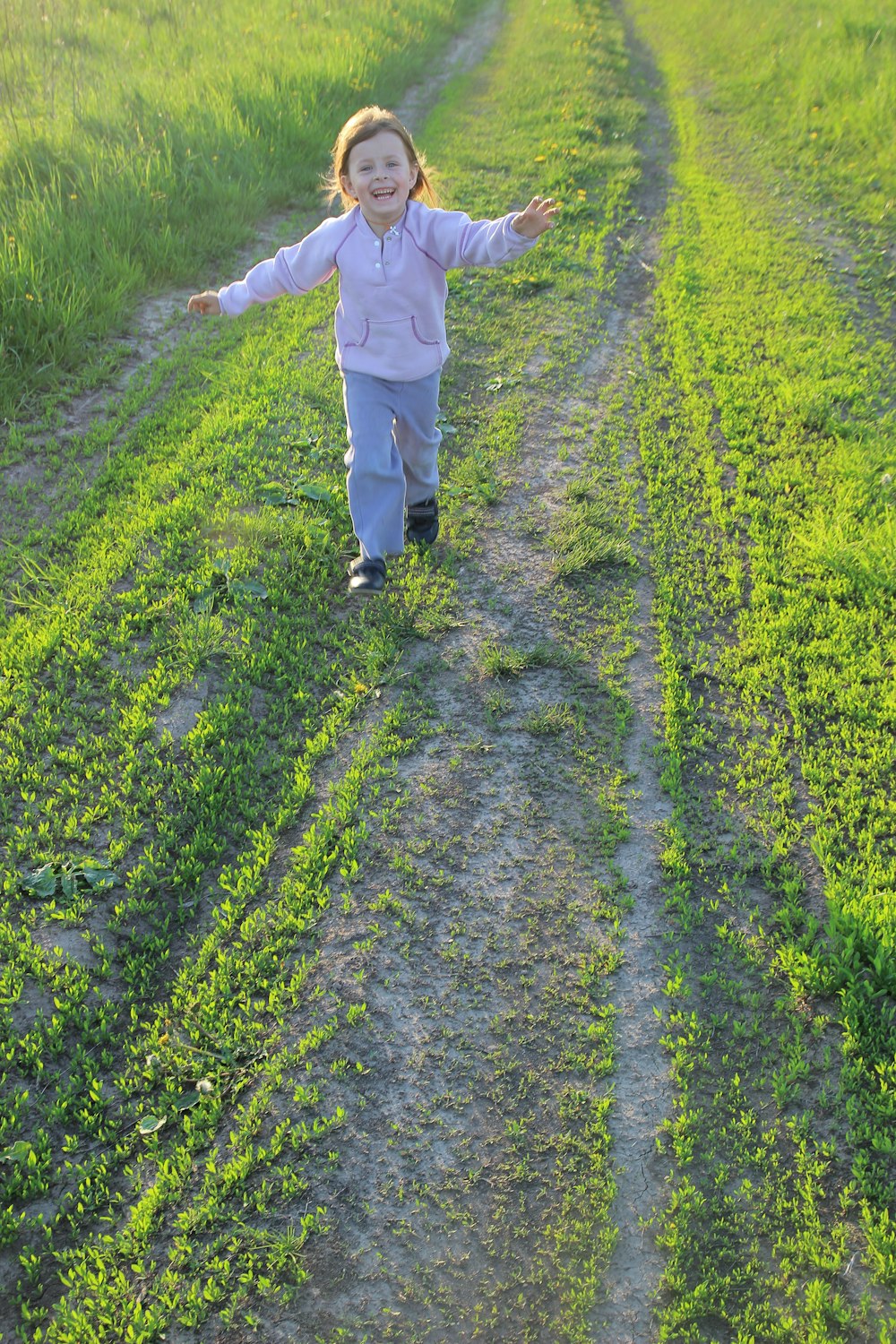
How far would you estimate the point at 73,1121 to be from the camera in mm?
2512

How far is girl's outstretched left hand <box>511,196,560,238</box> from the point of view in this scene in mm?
3582

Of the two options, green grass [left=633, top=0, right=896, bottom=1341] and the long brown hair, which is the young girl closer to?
the long brown hair

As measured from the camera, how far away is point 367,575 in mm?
4156

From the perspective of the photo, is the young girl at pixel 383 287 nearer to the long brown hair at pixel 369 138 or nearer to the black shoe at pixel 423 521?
the long brown hair at pixel 369 138

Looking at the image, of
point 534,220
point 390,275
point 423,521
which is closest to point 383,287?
point 390,275

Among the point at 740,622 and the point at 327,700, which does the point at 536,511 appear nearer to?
the point at 740,622

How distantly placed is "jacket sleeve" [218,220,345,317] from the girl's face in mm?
193

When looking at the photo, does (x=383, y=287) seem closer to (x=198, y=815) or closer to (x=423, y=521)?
(x=423, y=521)

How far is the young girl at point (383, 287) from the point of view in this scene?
148 inches

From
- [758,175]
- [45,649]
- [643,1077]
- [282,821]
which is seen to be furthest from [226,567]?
[758,175]

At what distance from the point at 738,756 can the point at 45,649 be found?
281 cm

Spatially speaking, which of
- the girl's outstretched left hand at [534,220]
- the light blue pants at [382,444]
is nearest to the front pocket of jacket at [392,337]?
the light blue pants at [382,444]

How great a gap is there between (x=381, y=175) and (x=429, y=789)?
2.47m

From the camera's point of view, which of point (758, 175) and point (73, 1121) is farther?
point (758, 175)
